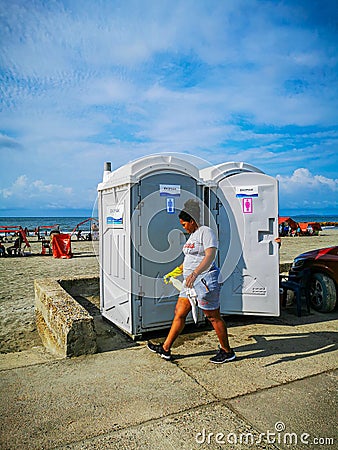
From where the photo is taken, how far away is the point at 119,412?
3.55 meters

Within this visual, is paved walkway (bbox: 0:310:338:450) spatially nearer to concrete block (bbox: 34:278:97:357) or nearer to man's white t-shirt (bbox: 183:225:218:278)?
concrete block (bbox: 34:278:97:357)

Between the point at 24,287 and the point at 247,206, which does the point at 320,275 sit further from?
the point at 24,287

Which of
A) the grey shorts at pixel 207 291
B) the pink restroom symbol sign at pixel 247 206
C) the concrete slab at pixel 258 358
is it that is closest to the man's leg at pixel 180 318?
the grey shorts at pixel 207 291

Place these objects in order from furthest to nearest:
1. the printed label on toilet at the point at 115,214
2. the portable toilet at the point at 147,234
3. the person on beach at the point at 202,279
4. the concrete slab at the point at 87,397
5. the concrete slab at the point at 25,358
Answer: the printed label on toilet at the point at 115,214, the portable toilet at the point at 147,234, the concrete slab at the point at 25,358, the person on beach at the point at 202,279, the concrete slab at the point at 87,397

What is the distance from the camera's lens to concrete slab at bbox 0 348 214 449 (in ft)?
10.8

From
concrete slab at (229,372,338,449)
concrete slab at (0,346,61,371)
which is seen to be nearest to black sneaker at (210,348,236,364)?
concrete slab at (229,372,338,449)

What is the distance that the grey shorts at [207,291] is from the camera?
4516 mm

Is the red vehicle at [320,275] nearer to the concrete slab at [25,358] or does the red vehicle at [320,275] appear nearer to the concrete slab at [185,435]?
the concrete slab at [185,435]

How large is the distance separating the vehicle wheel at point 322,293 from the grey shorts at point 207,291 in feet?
10.8

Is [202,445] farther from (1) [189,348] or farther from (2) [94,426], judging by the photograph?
(1) [189,348]

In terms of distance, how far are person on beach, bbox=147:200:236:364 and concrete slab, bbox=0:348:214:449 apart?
0.56 metres

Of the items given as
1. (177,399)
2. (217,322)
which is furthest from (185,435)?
(217,322)

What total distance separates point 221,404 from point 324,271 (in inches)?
169

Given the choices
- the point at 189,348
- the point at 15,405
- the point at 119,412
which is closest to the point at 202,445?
the point at 119,412
